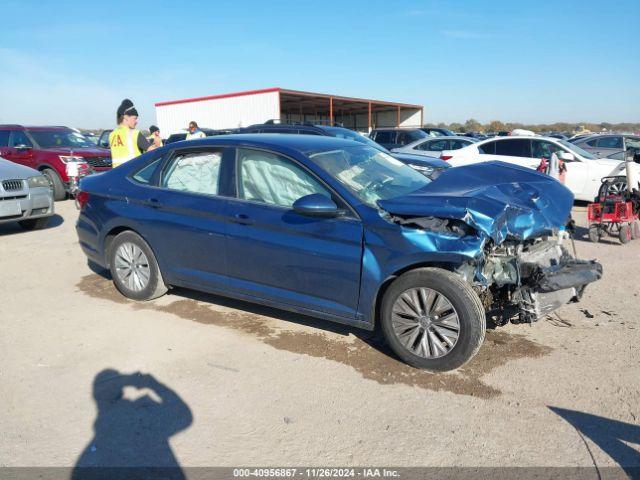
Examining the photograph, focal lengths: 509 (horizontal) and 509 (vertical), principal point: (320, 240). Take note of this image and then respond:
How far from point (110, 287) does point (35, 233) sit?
4.10 m

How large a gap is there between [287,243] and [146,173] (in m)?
1.97

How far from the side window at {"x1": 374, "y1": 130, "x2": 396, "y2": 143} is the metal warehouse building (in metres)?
11.6

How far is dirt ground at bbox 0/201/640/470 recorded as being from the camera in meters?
2.86

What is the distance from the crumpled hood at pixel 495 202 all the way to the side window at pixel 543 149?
7475mm

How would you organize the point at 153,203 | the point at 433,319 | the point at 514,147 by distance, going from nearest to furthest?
the point at 433,319
the point at 153,203
the point at 514,147

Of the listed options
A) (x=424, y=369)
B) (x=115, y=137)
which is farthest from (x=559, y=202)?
(x=115, y=137)

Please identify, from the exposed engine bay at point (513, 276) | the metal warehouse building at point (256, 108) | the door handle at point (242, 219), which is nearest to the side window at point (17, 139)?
the door handle at point (242, 219)

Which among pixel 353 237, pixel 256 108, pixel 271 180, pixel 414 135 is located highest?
pixel 256 108

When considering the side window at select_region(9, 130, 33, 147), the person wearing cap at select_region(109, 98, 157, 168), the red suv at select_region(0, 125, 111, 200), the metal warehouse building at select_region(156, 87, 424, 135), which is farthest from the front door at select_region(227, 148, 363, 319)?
the metal warehouse building at select_region(156, 87, 424, 135)

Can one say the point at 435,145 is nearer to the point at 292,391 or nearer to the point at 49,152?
the point at 49,152

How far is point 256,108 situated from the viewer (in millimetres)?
30625

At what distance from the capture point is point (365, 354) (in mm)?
4035

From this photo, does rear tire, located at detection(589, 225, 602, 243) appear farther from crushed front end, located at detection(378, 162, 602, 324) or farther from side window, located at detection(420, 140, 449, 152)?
side window, located at detection(420, 140, 449, 152)

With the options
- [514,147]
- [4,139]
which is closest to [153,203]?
[514,147]
